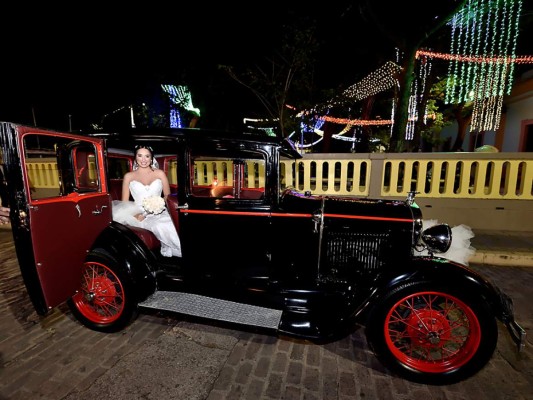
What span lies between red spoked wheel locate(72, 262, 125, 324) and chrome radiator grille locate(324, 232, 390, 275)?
230cm

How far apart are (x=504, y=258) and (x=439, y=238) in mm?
3403

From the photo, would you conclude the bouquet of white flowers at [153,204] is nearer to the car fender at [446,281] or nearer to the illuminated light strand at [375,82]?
the car fender at [446,281]

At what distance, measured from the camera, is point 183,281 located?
9.94 ft

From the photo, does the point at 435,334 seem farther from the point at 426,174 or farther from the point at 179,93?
the point at 179,93

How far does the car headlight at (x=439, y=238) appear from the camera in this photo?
8.41 ft

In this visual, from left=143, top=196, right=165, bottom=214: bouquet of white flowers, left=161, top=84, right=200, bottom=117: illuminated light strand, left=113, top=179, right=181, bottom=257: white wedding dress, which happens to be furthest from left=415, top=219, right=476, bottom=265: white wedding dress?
left=161, top=84, right=200, bottom=117: illuminated light strand

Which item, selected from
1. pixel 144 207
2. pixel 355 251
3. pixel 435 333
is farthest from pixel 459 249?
pixel 144 207

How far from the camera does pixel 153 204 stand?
3240 mm

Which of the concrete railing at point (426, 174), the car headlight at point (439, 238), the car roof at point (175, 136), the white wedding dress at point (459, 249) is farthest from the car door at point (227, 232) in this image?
the concrete railing at point (426, 174)

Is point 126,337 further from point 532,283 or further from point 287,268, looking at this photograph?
point 532,283

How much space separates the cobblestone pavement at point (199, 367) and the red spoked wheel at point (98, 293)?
188mm

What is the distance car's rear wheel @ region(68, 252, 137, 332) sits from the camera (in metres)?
2.83

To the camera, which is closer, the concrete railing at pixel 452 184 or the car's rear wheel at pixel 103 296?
the car's rear wheel at pixel 103 296

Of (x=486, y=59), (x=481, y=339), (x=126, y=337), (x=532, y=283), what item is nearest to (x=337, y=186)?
(x=532, y=283)
